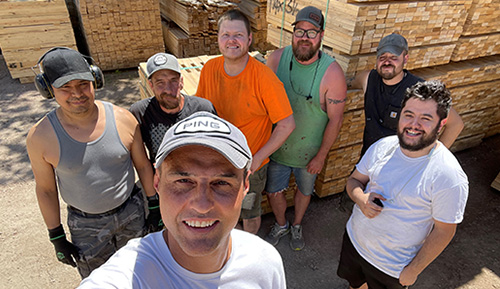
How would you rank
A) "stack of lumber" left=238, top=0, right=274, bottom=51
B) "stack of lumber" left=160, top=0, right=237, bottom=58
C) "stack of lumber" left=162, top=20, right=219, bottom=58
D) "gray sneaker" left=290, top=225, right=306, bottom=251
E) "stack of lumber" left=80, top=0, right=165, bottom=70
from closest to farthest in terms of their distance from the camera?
"gray sneaker" left=290, top=225, right=306, bottom=251
"stack of lumber" left=238, top=0, right=274, bottom=51
"stack of lumber" left=160, top=0, right=237, bottom=58
"stack of lumber" left=80, top=0, right=165, bottom=70
"stack of lumber" left=162, top=20, right=219, bottom=58

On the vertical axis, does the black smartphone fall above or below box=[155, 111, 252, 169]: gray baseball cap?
below

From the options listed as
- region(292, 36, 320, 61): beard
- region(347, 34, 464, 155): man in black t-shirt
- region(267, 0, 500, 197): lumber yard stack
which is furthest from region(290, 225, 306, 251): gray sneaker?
region(292, 36, 320, 61): beard

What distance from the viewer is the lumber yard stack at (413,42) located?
3.58 metres

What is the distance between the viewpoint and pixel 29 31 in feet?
24.1

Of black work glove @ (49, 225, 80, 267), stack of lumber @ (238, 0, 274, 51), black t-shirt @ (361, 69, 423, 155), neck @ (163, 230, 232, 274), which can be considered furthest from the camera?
stack of lumber @ (238, 0, 274, 51)

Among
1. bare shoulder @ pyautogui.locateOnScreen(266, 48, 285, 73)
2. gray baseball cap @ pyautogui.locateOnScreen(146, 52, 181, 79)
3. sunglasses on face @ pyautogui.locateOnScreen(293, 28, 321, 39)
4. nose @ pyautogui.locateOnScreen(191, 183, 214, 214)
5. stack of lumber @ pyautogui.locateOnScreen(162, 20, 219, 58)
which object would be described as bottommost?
stack of lumber @ pyautogui.locateOnScreen(162, 20, 219, 58)

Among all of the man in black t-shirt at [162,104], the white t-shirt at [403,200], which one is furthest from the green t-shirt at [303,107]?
the man in black t-shirt at [162,104]

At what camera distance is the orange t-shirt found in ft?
9.73

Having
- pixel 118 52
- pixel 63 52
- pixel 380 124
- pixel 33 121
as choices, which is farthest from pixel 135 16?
pixel 380 124

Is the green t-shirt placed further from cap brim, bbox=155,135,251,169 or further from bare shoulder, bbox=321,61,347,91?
cap brim, bbox=155,135,251,169

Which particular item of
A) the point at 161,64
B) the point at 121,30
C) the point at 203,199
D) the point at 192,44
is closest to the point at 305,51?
the point at 161,64

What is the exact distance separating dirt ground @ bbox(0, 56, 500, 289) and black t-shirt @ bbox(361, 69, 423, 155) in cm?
101

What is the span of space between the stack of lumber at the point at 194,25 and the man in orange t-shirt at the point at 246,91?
4830 mm

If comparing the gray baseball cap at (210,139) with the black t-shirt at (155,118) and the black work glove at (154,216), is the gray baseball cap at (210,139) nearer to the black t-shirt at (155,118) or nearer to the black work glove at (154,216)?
the black t-shirt at (155,118)
